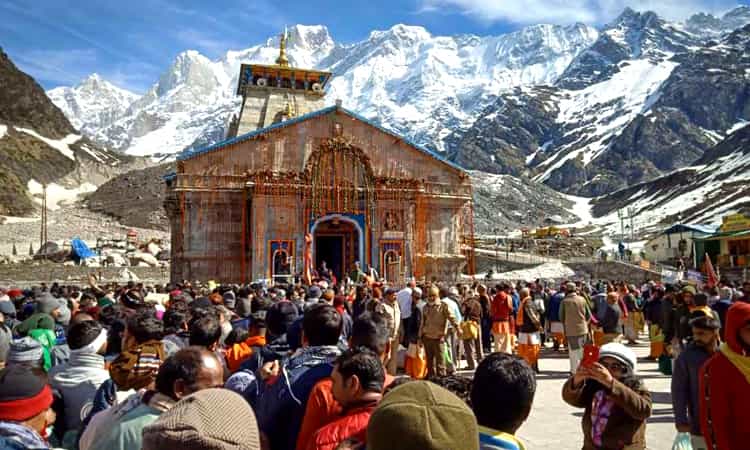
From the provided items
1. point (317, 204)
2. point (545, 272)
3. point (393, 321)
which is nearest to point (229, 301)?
point (393, 321)

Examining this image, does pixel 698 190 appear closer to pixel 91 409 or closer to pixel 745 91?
pixel 745 91

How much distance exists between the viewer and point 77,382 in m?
4.42

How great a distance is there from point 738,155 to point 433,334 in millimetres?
103027

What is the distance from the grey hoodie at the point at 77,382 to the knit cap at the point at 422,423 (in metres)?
2.90

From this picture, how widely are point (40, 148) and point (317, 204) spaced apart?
80610 mm

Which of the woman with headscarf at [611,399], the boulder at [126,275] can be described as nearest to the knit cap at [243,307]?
the woman with headscarf at [611,399]

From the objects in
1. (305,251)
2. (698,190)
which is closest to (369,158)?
(305,251)

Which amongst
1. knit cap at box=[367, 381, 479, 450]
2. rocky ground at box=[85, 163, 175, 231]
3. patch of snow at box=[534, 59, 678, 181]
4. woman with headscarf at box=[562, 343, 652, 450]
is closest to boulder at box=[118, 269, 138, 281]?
rocky ground at box=[85, 163, 175, 231]

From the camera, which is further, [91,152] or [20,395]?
[91,152]

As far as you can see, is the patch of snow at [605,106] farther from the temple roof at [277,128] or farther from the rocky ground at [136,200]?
the temple roof at [277,128]

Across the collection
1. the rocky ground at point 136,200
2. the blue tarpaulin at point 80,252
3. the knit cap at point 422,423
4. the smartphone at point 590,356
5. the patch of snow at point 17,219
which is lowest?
the smartphone at point 590,356

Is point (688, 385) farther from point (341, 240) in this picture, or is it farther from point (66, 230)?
point (66, 230)

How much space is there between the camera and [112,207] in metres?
71.2

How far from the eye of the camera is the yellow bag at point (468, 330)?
11.9 metres
